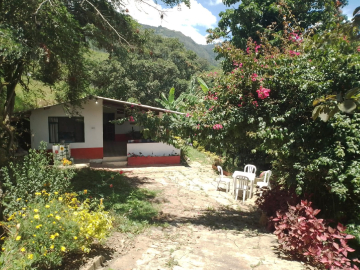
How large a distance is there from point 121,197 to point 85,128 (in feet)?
21.1

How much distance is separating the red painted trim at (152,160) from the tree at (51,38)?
16.3ft

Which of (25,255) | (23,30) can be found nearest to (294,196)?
(25,255)

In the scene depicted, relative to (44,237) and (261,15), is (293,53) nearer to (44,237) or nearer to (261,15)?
(44,237)

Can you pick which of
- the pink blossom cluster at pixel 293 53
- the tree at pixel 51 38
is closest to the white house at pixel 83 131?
the tree at pixel 51 38

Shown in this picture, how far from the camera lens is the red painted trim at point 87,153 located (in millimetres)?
12777

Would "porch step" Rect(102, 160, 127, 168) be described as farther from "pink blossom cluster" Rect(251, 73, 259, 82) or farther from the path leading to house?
"pink blossom cluster" Rect(251, 73, 259, 82)

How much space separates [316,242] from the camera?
387 cm

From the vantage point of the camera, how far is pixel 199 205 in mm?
7844

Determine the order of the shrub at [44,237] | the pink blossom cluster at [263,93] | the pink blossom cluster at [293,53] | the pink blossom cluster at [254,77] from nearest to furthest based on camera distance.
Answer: the shrub at [44,237] → the pink blossom cluster at [263,93] → the pink blossom cluster at [254,77] → the pink blossom cluster at [293,53]

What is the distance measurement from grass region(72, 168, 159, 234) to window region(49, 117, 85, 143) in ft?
8.98

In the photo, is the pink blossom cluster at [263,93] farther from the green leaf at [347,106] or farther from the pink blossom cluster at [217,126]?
the green leaf at [347,106]

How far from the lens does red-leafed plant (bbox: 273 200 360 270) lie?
11.8 feet

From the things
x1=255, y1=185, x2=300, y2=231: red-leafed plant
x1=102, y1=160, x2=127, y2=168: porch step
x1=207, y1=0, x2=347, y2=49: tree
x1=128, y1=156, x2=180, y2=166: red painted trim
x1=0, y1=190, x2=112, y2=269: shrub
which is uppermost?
x1=207, y1=0, x2=347, y2=49: tree

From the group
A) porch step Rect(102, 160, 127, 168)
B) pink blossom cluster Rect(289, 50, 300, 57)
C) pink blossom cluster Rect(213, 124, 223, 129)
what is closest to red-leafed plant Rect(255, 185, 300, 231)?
pink blossom cluster Rect(213, 124, 223, 129)
